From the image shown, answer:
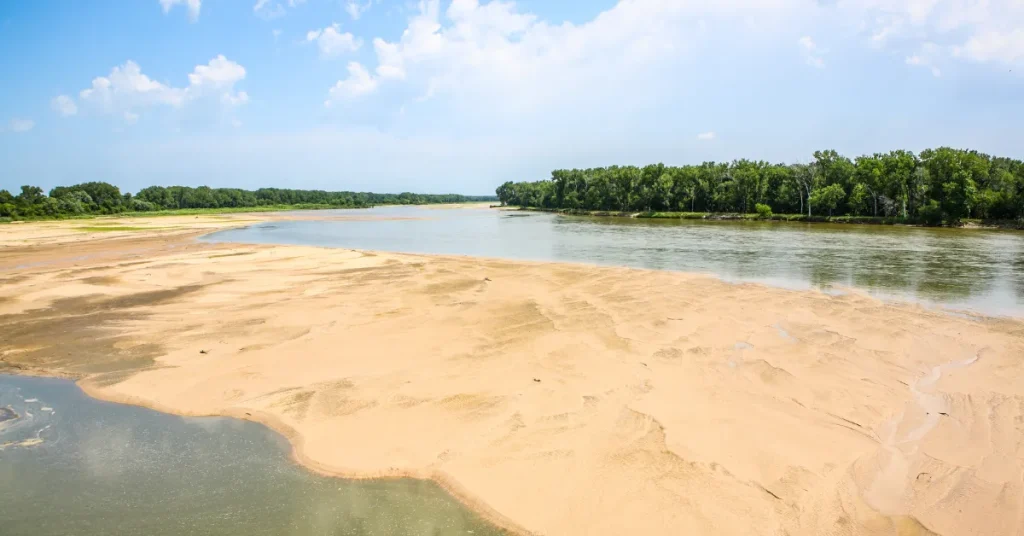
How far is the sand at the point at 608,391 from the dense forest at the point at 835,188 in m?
56.9

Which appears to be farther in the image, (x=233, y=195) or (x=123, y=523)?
(x=233, y=195)

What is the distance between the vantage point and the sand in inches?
237

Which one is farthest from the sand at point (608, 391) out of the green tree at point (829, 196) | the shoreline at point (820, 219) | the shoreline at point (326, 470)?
the green tree at point (829, 196)

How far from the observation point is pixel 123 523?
5.71m

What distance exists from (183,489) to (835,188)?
8098cm

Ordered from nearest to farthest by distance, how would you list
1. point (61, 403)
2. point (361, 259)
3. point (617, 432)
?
point (617, 432) < point (61, 403) < point (361, 259)

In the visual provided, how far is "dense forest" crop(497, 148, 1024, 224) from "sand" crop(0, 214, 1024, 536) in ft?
187

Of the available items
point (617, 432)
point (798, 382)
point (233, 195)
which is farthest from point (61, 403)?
point (233, 195)

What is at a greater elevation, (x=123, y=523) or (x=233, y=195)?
(x=233, y=195)

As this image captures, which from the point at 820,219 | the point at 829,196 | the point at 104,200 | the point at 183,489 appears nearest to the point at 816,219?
the point at 820,219

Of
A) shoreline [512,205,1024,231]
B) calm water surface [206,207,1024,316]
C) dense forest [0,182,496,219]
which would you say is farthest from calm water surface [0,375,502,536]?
dense forest [0,182,496,219]

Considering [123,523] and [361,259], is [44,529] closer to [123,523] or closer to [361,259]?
[123,523]

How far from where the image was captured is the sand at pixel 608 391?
6.02 m

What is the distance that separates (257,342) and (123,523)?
6796 mm
